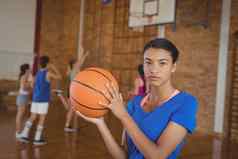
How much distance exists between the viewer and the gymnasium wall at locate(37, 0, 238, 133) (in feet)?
24.2

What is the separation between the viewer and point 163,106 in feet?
4.76

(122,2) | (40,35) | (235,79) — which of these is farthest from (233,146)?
(40,35)

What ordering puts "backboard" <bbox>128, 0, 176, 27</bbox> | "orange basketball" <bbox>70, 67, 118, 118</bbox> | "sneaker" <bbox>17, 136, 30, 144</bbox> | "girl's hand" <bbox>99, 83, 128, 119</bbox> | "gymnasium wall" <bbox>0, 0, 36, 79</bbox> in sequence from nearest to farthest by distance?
"girl's hand" <bbox>99, 83, 128, 119</bbox>, "orange basketball" <bbox>70, 67, 118, 118</bbox>, "sneaker" <bbox>17, 136, 30, 144</bbox>, "backboard" <bbox>128, 0, 176, 27</bbox>, "gymnasium wall" <bbox>0, 0, 36, 79</bbox>

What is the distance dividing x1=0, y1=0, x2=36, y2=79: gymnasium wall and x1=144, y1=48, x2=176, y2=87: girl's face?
36.6 ft

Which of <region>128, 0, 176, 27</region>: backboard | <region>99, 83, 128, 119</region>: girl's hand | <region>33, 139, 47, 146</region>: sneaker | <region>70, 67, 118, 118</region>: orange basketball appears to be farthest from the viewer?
<region>128, 0, 176, 27</region>: backboard

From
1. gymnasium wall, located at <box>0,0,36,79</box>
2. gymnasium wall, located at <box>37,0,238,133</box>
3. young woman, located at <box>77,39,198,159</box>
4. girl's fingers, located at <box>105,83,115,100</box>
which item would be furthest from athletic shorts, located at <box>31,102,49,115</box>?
gymnasium wall, located at <box>0,0,36,79</box>

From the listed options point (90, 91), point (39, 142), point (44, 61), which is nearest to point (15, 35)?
point (44, 61)

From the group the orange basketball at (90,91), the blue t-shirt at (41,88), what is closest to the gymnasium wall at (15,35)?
the blue t-shirt at (41,88)

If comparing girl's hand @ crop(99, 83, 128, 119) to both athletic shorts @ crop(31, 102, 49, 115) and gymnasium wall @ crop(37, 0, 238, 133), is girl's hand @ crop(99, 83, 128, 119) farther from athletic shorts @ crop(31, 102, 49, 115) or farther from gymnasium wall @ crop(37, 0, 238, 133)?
gymnasium wall @ crop(37, 0, 238, 133)

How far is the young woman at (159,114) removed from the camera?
134cm

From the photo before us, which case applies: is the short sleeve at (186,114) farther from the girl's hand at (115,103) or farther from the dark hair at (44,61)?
the dark hair at (44,61)

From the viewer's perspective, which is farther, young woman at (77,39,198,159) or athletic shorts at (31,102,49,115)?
athletic shorts at (31,102,49,115)

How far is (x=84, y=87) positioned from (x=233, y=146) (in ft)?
17.1

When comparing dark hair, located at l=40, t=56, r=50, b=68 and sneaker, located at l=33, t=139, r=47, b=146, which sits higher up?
dark hair, located at l=40, t=56, r=50, b=68
